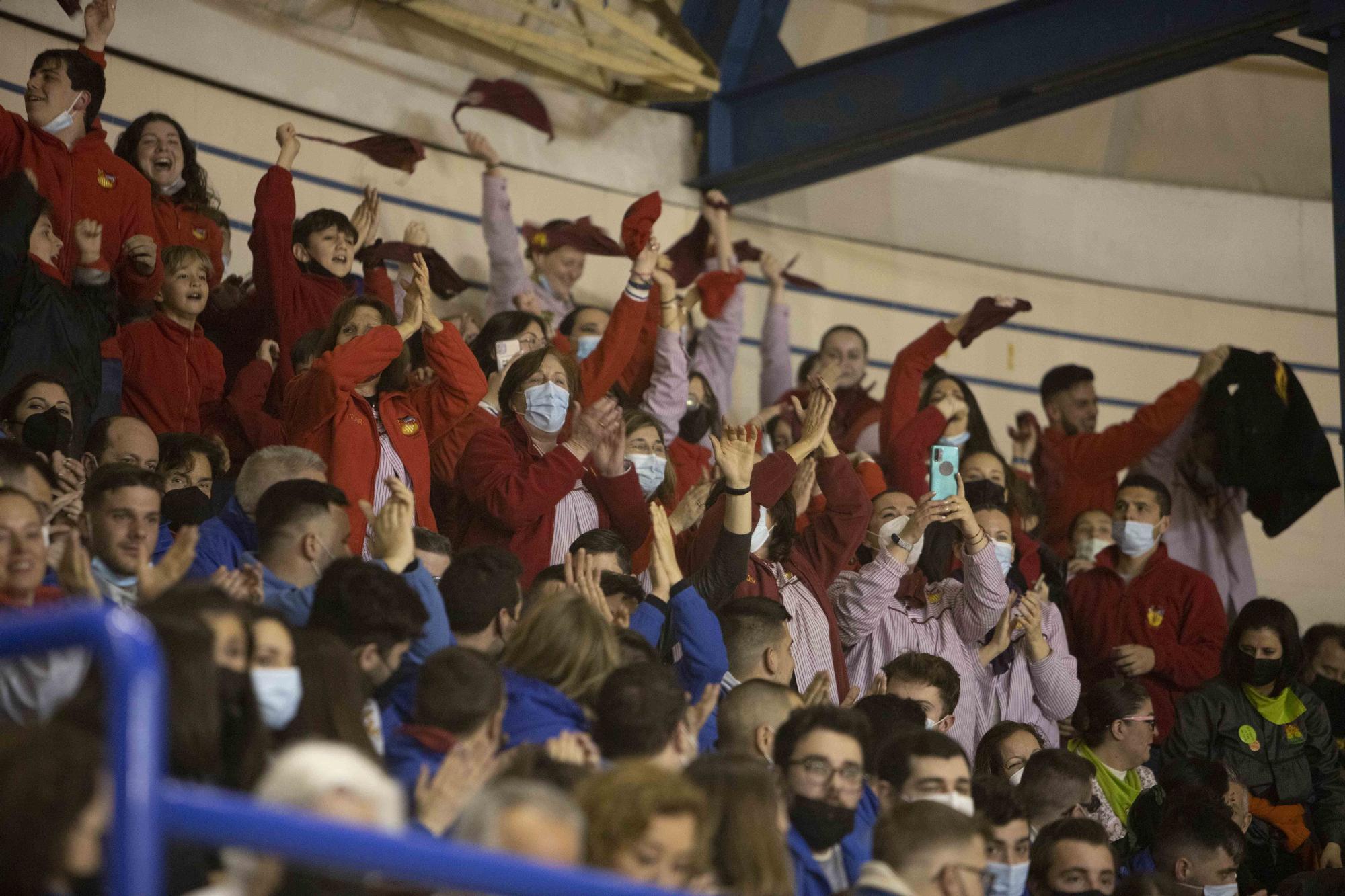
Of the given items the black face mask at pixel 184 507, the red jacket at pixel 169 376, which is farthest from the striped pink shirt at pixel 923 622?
the red jacket at pixel 169 376

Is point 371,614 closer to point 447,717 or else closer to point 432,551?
point 447,717

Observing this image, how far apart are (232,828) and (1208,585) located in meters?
5.94

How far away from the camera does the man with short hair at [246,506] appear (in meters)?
4.98

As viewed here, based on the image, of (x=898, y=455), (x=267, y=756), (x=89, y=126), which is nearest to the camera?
(x=267, y=756)

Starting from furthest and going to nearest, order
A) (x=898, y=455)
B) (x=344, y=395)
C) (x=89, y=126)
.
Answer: (x=898, y=455), (x=89, y=126), (x=344, y=395)

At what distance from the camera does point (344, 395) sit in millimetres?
5770

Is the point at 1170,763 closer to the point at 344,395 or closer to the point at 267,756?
the point at 344,395

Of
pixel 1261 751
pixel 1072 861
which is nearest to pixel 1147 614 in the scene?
pixel 1261 751

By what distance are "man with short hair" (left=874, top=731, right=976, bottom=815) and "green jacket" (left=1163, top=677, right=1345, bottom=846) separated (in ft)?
8.32

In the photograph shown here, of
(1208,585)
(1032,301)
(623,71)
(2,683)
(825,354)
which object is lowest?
(2,683)

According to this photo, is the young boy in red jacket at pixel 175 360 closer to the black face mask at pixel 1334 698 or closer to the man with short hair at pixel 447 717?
the man with short hair at pixel 447 717

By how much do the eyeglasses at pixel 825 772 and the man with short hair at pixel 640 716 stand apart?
309 mm

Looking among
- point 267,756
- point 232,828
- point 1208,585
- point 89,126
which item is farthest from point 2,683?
point 1208,585

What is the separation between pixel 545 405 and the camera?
6.10 m
